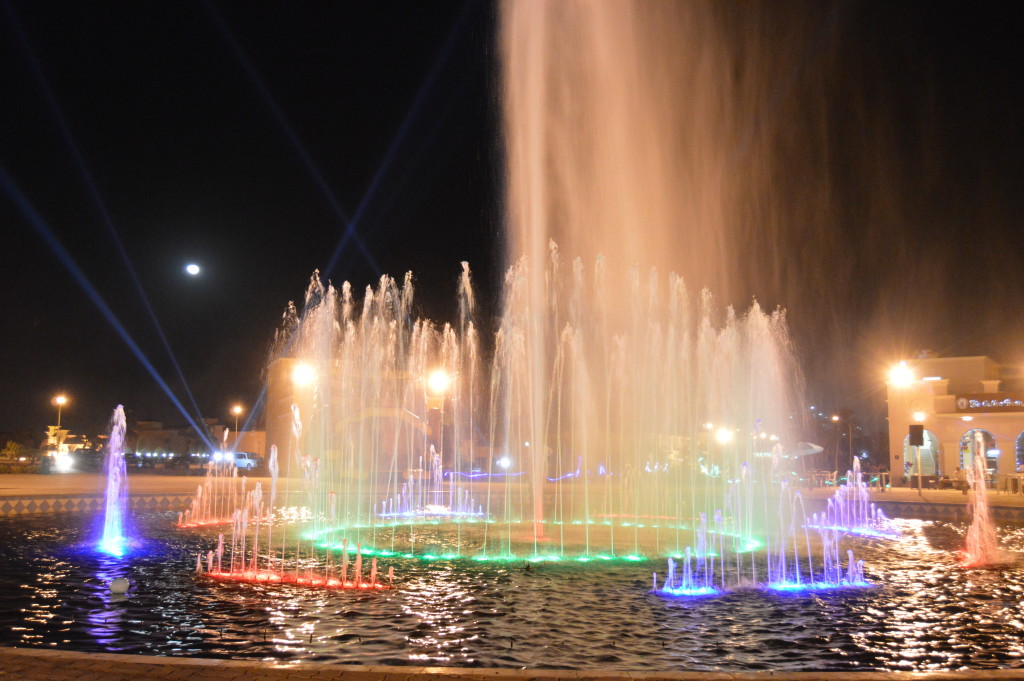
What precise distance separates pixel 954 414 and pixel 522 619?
4552cm

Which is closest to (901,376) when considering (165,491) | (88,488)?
(165,491)

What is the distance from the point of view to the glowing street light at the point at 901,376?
49.3 meters

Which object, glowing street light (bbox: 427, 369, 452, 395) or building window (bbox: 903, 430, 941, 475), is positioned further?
building window (bbox: 903, 430, 941, 475)

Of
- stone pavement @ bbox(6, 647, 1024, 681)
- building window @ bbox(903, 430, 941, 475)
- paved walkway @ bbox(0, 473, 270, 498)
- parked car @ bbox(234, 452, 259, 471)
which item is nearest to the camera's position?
stone pavement @ bbox(6, 647, 1024, 681)

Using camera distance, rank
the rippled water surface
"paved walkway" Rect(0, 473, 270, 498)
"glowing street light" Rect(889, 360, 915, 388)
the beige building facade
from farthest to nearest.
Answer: "glowing street light" Rect(889, 360, 915, 388), the beige building facade, "paved walkway" Rect(0, 473, 270, 498), the rippled water surface

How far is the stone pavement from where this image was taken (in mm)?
6371

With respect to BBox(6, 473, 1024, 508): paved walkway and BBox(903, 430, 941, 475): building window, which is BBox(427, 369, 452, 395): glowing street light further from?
BBox(903, 430, 941, 475): building window

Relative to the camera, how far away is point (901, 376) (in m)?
49.9

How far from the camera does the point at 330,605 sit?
10.5 m

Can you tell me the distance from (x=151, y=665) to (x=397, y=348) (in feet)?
97.3

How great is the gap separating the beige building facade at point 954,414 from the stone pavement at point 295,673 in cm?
3978

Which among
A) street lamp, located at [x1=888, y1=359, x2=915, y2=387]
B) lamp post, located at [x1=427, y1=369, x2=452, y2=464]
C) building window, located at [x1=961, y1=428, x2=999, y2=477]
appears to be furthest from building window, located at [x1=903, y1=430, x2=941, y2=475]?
lamp post, located at [x1=427, y1=369, x2=452, y2=464]

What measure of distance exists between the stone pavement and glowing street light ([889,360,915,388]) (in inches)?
1864

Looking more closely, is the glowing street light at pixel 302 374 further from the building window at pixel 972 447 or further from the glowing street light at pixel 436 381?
the building window at pixel 972 447
